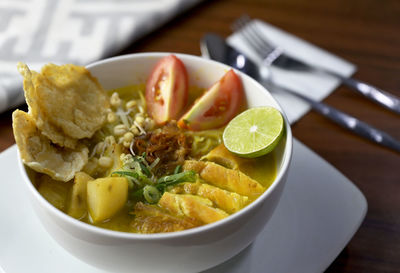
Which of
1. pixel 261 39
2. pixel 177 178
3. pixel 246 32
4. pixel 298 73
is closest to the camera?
pixel 177 178

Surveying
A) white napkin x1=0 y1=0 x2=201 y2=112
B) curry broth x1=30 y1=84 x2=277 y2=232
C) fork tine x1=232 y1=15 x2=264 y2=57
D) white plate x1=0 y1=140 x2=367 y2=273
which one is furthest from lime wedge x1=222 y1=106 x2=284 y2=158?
white napkin x1=0 y1=0 x2=201 y2=112

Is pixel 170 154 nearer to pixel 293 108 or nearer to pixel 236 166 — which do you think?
pixel 236 166

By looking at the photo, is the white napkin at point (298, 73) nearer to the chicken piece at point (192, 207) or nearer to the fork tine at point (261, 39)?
the fork tine at point (261, 39)

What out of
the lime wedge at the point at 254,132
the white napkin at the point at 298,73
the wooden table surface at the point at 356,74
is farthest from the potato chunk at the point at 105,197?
the white napkin at the point at 298,73

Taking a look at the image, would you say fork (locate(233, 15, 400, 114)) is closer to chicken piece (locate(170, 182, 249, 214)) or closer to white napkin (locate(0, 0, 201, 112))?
white napkin (locate(0, 0, 201, 112))

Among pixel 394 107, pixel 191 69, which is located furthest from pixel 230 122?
pixel 394 107

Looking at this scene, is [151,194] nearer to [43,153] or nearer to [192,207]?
[192,207]

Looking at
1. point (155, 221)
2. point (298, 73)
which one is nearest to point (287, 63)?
point (298, 73)
